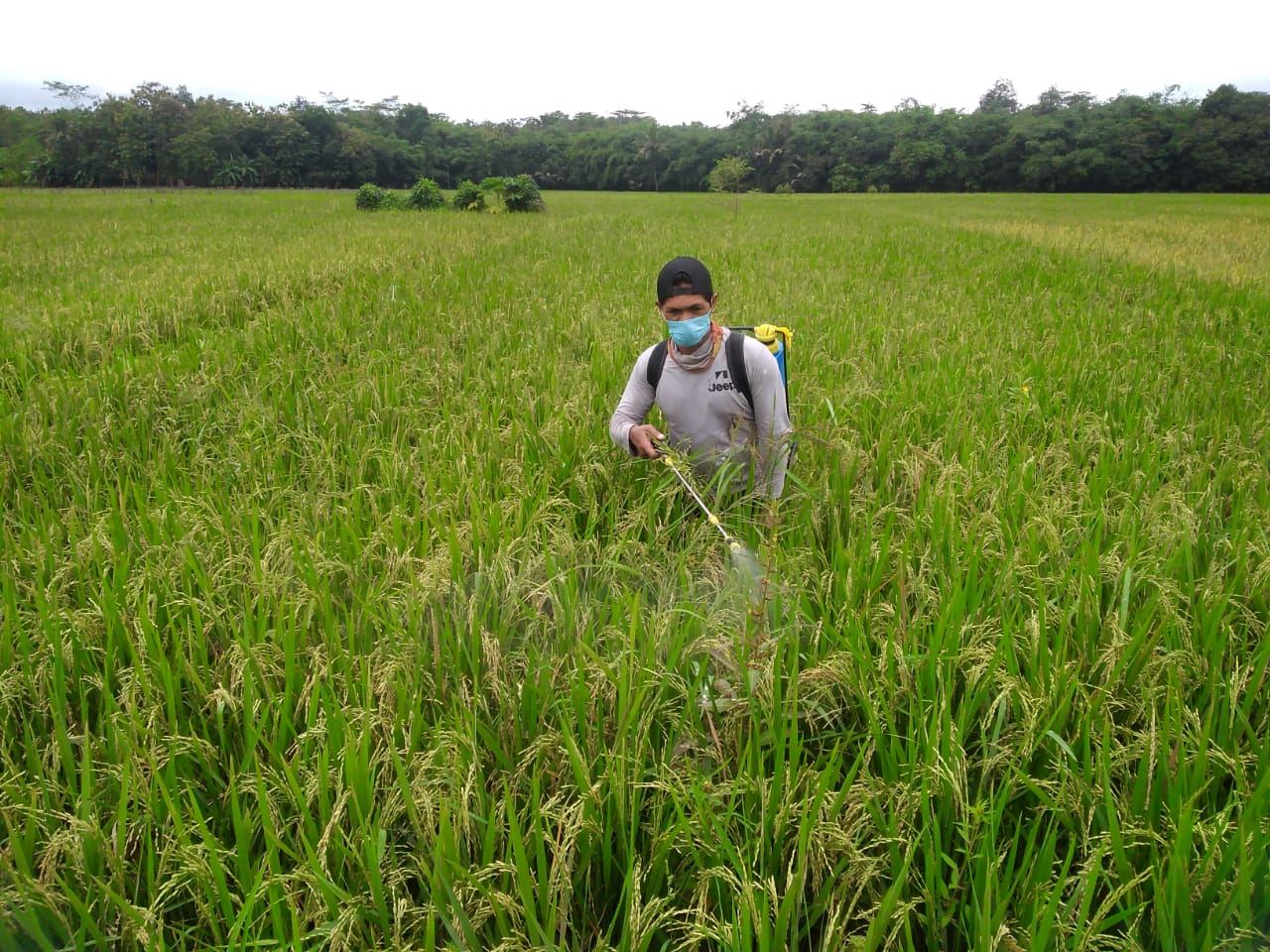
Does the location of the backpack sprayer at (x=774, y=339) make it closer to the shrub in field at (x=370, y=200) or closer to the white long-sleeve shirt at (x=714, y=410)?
the white long-sleeve shirt at (x=714, y=410)

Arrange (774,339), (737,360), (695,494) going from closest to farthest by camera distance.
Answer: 1. (695,494)
2. (737,360)
3. (774,339)

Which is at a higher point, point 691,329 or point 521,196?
point 521,196

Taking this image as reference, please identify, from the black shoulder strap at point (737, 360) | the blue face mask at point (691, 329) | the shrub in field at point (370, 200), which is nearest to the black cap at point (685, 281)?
the blue face mask at point (691, 329)

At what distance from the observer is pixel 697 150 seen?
7569cm

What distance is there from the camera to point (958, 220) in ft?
75.7

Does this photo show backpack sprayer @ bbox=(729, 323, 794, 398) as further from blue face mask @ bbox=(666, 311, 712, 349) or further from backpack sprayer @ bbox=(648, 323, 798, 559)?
blue face mask @ bbox=(666, 311, 712, 349)

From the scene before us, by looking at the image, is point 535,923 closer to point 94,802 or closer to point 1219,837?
point 94,802

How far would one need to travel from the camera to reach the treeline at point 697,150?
5769 centimetres

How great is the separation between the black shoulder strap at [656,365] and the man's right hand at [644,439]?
0.29 metres

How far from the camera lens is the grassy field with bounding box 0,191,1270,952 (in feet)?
4.21

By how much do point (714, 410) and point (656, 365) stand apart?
0.33 meters

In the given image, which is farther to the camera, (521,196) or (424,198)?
(424,198)

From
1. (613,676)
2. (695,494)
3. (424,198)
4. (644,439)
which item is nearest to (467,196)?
(424,198)

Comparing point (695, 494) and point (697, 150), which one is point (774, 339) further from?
point (697, 150)
